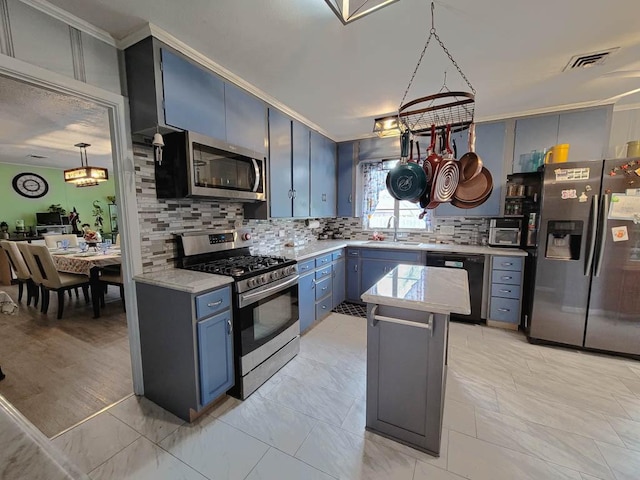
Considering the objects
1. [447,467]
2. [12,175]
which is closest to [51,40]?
[447,467]

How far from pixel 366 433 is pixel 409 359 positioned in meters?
0.61

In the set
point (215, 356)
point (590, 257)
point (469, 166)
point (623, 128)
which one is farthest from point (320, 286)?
point (623, 128)

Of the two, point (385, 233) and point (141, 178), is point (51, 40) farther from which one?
point (385, 233)

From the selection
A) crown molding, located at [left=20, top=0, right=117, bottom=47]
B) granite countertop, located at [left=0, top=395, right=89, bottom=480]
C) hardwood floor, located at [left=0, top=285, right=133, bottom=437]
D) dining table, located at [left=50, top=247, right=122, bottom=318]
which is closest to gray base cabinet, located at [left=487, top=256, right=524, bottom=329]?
granite countertop, located at [left=0, top=395, right=89, bottom=480]

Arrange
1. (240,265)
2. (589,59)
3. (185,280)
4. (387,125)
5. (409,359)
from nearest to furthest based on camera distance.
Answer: (409,359), (185,280), (589,59), (240,265), (387,125)

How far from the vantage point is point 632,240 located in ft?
7.89

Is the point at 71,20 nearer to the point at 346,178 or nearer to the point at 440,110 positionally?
the point at 440,110

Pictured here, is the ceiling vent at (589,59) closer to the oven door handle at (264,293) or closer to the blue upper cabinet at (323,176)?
the blue upper cabinet at (323,176)

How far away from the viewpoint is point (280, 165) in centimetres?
295

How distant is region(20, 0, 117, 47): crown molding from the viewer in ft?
4.75

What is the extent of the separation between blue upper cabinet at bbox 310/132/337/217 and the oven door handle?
53.3 inches

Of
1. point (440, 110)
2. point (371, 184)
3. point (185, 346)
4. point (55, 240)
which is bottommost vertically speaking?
point (185, 346)

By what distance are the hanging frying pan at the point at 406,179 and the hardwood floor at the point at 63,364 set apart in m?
2.49

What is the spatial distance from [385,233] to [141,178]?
329cm
